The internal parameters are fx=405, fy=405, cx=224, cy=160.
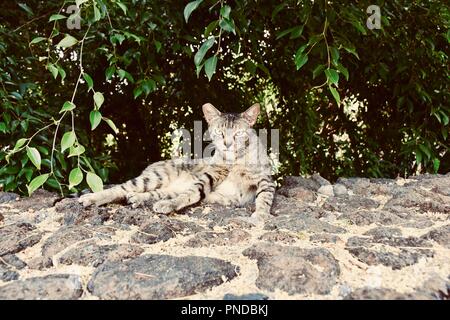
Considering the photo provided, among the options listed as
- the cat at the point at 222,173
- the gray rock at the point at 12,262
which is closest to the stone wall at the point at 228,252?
the gray rock at the point at 12,262

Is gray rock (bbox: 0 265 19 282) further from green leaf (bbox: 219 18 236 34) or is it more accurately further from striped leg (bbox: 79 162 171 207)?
green leaf (bbox: 219 18 236 34)

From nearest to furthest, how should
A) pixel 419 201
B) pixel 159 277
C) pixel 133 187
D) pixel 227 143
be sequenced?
1. pixel 159 277
2. pixel 419 201
3. pixel 133 187
4. pixel 227 143

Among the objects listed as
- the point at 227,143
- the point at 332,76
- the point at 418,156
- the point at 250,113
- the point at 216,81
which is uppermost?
the point at 216,81

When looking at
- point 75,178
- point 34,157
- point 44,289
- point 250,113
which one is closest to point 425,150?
point 250,113

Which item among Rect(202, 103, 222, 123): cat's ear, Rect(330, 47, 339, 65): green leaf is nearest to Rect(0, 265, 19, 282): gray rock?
Rect(330, 47, 339, 65): green leaf

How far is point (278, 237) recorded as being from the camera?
181 cm

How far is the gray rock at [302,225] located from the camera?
191cm

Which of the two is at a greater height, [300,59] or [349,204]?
[300,59]

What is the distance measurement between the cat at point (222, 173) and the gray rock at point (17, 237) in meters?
0.79

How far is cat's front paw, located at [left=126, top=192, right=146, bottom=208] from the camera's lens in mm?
2549

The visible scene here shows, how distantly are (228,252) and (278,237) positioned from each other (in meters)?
0.27

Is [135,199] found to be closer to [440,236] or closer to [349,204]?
[349,204]

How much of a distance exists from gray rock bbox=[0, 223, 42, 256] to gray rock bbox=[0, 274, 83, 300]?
38cm

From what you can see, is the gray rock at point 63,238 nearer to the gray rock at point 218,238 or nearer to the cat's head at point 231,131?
the gray rock at point 218,238
